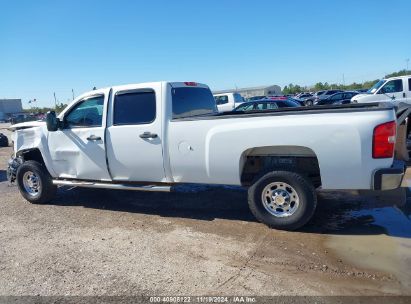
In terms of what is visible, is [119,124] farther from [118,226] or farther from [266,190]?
[266,190]

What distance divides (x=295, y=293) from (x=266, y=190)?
1.71m

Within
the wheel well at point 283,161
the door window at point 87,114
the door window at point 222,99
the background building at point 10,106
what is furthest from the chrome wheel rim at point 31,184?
the background building at point 10,106

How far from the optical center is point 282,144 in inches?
181

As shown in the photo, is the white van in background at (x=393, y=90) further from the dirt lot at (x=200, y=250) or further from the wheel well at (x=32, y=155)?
the wheel well at (x=32, y=155)

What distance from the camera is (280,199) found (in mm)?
4898

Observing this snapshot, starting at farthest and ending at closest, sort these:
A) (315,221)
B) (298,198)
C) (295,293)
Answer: (315,221) < (298,198) < (295,293)

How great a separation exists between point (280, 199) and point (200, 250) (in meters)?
1.25

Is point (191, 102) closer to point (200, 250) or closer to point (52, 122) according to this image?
point (52, 122)

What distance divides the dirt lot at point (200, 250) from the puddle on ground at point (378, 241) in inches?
0.4

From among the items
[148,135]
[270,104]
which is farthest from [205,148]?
[270,104]

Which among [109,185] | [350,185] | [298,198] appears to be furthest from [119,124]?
[350,185]

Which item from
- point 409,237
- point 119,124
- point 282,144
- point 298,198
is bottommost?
point 409,237

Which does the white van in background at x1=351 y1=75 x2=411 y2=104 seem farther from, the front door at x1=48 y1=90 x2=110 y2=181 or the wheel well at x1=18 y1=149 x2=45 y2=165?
the wheel well at x1=18 y1=149 x2=45 y2=165

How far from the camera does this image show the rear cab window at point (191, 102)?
5660 millimetres
